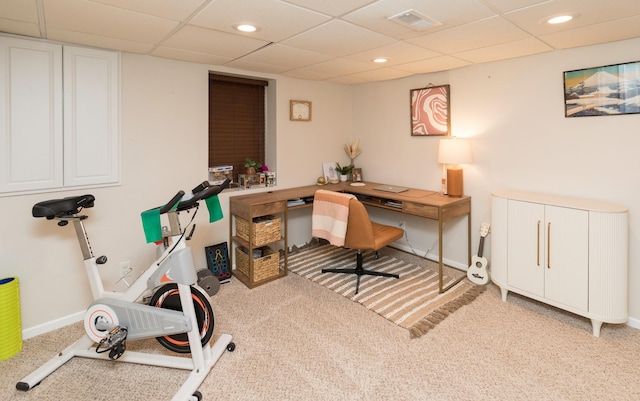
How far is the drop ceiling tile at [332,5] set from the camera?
187 cm

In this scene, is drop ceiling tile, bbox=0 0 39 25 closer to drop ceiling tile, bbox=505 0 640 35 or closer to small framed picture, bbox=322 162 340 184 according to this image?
drop ceiling tile, bbox=505 0 640 35

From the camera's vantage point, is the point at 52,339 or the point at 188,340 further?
the point at 52,339

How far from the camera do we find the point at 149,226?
80.4 inches

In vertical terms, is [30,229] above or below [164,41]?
below

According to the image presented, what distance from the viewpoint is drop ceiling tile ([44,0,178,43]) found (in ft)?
6.26

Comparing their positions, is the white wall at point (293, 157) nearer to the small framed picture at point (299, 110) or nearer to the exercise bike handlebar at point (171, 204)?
the small framed picture at point (299, 110)

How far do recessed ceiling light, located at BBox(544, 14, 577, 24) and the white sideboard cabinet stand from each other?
50.0 inches

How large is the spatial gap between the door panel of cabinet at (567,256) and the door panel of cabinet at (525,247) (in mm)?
51

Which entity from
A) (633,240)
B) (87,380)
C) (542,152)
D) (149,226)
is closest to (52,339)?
(87,380)

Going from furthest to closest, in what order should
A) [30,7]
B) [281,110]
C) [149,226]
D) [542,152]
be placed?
[281,110] < [542,152] < [149,226] < [30,7]

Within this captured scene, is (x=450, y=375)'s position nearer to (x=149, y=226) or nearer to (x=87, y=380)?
(x=149, y=226)

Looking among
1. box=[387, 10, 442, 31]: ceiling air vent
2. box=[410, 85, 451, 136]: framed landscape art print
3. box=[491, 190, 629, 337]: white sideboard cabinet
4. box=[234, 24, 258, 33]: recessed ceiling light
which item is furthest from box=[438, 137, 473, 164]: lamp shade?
box=[234, 24, 258, 33]: recessed ceiling light

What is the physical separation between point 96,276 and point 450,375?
7.69 feet

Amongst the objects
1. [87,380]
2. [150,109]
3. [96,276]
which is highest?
[150,109]
